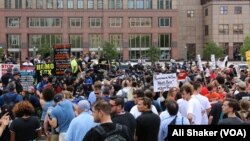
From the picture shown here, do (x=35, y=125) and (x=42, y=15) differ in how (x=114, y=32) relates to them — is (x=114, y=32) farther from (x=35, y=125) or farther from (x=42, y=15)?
(x=35, y=125)

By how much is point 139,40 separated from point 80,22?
10.4 metres

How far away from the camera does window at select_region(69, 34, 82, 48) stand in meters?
92.4

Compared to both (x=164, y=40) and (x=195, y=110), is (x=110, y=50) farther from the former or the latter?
(x=195, y=110)

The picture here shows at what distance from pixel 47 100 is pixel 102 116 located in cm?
532

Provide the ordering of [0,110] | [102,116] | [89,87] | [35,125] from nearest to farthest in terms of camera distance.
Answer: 1. [102,116]
2. [35,125]
3. [0,110]
4. [89,87]

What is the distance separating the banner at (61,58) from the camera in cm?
Answer: 2253

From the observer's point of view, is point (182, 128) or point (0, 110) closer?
point (182, 128)

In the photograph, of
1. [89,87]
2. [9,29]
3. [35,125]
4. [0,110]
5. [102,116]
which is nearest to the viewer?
[102,116]

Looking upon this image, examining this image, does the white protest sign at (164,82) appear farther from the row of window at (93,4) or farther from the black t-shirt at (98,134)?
the row of window at (93,4)

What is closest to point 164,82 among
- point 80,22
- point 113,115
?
point 113,115

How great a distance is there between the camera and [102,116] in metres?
7.39

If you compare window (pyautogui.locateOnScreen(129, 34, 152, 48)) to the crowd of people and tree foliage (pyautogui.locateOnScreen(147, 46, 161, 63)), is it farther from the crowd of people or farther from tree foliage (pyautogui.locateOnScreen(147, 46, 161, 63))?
the crowd of people

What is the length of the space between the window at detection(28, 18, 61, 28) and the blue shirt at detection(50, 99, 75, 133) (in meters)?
81.7

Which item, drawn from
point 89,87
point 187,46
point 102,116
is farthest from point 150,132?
point 187,46
